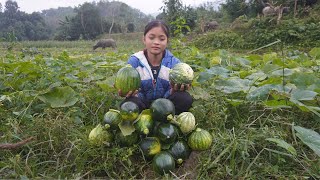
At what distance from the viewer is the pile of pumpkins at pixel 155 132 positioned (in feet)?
7.79

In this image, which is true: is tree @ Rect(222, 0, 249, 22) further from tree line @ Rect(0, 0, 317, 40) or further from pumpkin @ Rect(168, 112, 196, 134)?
pumpkin @ Rect(168, 112, 196, 134)

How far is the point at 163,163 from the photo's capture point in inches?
87.2

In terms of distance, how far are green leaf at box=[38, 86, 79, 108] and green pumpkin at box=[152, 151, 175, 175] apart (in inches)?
43.2

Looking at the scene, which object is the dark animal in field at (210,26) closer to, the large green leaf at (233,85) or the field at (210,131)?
the field at (210,131)

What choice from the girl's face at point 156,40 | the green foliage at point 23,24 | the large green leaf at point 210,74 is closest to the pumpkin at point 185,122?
the large green leaf at point 210,74

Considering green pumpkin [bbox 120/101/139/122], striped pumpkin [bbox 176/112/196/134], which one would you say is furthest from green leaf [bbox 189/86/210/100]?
green pumpkin [bbox 120/101/139/122]

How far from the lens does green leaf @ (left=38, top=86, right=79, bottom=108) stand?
2.95 metres

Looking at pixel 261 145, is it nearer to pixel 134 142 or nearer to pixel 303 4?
pixel 134 142

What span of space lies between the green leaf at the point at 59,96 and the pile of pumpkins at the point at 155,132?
2.16 feet

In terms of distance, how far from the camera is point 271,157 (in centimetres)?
233

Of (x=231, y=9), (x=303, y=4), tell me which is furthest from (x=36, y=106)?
(x=231, y=9)

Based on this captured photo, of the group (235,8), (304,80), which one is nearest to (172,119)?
(304,80)

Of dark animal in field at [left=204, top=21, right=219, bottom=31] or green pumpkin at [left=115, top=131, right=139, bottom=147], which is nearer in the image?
green pumpkin at [left=115, top=131, right=139, bottom=147]

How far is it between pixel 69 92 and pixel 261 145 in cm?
178
